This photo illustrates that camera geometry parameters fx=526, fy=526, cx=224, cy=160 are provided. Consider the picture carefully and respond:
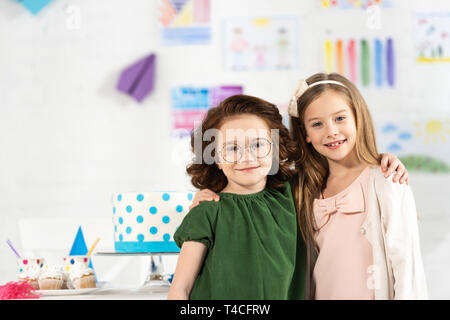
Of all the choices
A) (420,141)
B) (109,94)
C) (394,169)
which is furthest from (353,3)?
(394,169)

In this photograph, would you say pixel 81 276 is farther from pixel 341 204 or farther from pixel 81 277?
pixel 341 204

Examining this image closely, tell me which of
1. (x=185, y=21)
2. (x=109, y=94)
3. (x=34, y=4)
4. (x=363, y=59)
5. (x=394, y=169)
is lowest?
(x=394, y=169)

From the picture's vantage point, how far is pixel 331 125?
1.10m

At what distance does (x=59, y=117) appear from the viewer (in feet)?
8.13

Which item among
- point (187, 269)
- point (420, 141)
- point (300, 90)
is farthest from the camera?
point (420, 141)

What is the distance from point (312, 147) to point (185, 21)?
144 cm

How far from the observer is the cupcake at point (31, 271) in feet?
3.70

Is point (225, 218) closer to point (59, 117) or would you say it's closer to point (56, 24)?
point (59, 117)

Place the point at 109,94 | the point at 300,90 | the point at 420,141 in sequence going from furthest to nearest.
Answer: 1. the point at 109,94
2. the point at 420,141
3. the point at 300,90

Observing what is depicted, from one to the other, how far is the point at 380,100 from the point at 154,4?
112 centimetres

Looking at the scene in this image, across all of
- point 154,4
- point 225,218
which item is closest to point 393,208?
point 225,218

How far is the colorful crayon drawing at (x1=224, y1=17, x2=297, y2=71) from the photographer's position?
2.40m

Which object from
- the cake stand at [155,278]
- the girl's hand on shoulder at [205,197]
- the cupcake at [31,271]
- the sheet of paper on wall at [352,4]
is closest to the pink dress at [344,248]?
the girl's hand on shoulder at [205,197]
